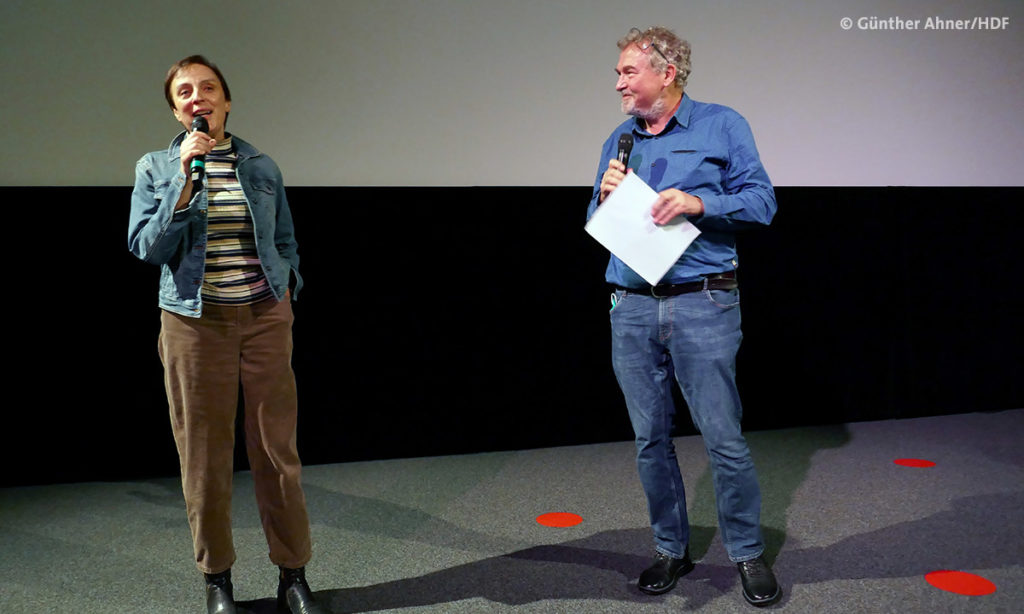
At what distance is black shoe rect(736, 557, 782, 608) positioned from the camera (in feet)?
7.38

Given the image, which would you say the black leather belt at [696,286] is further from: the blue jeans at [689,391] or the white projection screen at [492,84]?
the white projection screen at [492,84]

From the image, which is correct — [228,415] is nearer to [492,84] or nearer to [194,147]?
[194,147]

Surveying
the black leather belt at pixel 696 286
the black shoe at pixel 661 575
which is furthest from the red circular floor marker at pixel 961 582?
the black leather belt at pixel 696 286

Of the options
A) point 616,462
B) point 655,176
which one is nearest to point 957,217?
point 616,462

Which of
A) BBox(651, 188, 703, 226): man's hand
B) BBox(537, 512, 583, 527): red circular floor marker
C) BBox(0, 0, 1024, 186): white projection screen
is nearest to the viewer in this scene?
BBox(651, 188, 703, 226): man's hand

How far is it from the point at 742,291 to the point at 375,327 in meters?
1.91

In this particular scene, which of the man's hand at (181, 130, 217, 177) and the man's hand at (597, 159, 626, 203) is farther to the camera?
the man's hand at (597, 159, 626, 203)

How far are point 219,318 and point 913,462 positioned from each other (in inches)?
122

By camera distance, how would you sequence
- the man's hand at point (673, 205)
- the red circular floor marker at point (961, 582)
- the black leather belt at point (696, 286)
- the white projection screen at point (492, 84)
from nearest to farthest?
the man's hand at point (673, 205), the black leather belt at point (696, 286), the red circular floor marker at point (961, 582), the white projection screen at point (492, 84)

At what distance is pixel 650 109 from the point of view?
2250mm

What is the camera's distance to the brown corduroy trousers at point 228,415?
2.08 metres

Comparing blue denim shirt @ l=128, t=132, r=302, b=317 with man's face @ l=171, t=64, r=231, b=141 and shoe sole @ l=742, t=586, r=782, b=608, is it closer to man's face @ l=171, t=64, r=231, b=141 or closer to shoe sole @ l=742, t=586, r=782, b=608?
man's face @ l=171, t=64, r=231, b=141

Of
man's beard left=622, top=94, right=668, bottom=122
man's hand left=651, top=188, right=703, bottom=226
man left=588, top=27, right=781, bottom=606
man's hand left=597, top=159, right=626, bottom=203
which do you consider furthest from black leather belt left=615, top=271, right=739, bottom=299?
man's beard left=622, top=94, right=668, bottom=122

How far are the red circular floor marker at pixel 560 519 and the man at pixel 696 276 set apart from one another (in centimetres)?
81
